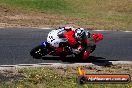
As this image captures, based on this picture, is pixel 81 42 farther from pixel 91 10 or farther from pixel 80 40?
pixel 91 10

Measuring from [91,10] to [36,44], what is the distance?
13987mm

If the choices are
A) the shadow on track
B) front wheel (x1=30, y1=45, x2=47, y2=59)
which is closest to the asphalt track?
the shadow on track

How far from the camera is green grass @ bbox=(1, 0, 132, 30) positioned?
26.7m

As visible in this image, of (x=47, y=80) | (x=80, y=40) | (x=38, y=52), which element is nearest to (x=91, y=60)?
(x=80, y=40)

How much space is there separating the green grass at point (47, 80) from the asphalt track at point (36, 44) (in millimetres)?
1569

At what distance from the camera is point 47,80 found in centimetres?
1370

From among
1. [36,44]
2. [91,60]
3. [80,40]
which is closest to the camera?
[80,40]

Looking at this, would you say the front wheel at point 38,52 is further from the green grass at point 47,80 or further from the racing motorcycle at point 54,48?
the green grass at point 47,80

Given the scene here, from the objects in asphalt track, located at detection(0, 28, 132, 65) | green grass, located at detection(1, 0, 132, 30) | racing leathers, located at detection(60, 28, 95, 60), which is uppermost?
racing leathers, located at detection(60, 28, 95, 60)

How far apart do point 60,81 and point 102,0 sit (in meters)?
23.2

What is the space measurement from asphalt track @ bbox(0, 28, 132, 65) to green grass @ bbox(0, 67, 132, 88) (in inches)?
61.8

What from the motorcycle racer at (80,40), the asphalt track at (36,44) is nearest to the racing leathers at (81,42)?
the motorcycle racer at (80,40)

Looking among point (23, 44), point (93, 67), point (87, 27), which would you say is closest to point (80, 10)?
point (87, 27)

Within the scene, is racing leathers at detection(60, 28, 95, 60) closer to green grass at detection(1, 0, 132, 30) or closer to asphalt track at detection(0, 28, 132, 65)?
asphalt track at detection(0, 28, 132, 65)
